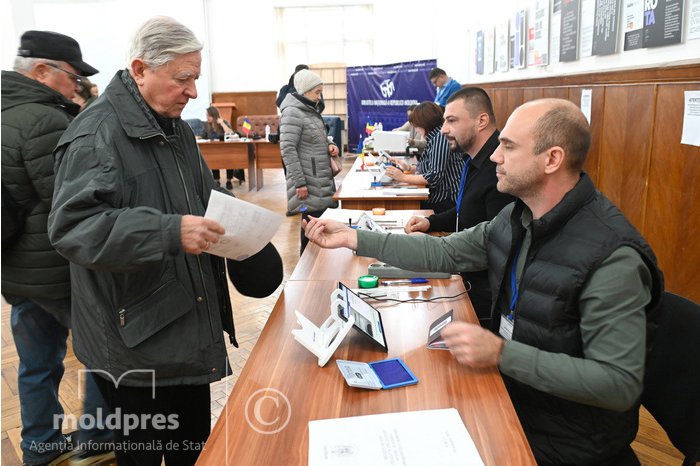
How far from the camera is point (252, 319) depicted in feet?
13.1

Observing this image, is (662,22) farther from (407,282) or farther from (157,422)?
(157,422)

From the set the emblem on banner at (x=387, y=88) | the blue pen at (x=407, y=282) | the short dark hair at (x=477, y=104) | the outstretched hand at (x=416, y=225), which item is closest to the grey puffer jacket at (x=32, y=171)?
the blue pen at (x=407, y=282)

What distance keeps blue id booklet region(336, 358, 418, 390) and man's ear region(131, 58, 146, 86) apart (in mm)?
973

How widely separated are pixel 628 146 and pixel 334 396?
2510 mm

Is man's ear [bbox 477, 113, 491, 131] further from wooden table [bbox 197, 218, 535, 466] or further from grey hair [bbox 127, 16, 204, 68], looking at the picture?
grey hair [bbox 127, 16, 204, 68]

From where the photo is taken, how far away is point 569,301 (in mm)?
1379

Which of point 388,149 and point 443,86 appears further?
point 443,86

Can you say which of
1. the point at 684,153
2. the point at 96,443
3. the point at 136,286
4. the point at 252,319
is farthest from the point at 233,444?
the point at 252,319

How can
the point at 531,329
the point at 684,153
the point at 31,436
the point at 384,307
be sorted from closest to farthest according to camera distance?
1. the point at 531,329
2. the point at 384,307
3. the point at 31,436
4. the point at 684,153

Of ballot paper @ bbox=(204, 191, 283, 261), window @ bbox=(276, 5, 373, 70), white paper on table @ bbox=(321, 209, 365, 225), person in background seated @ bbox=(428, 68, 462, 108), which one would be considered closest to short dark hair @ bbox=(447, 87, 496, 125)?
white paper on table @ bbox=(321, 209, 365, 225)

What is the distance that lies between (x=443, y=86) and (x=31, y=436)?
7152 millimetres

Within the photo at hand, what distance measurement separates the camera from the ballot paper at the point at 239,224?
1440 millimetres

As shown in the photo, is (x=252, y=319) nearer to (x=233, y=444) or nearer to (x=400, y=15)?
(x=233, y=444)

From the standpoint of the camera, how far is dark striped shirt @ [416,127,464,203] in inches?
154
